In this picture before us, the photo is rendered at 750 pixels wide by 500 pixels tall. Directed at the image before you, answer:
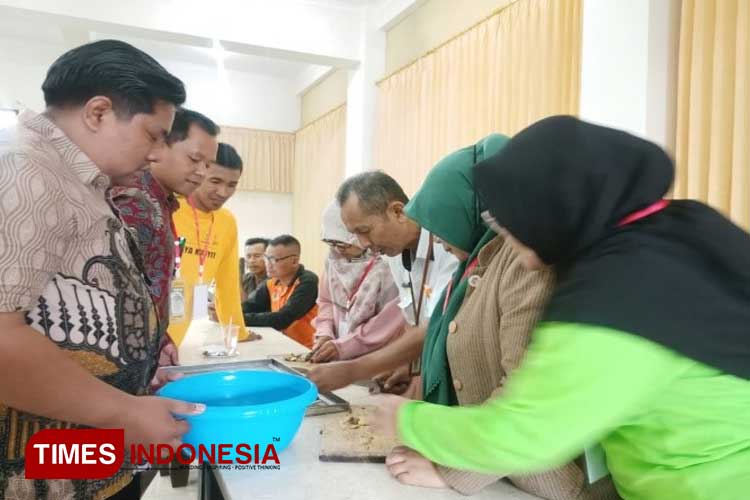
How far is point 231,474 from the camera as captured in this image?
3.11 feet

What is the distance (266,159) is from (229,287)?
4.54 m

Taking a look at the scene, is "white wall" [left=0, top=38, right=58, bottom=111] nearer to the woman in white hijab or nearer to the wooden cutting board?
the woman in white hijab

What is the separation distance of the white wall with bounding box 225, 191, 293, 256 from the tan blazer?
5.99 m

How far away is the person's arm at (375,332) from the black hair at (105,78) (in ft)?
4.17

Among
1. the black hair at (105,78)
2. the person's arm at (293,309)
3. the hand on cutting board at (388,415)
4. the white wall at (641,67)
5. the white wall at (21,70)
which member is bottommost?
the person's arm at (293,309)

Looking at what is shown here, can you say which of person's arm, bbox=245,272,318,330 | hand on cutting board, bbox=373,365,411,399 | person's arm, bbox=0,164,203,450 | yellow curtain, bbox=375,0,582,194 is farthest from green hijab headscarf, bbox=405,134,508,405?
person's arm, bbox=245,272,318,330

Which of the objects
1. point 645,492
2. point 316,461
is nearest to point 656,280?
point 645,492

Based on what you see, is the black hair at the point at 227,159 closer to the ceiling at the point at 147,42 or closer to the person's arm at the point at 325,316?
the person's arm at the point at 325,316

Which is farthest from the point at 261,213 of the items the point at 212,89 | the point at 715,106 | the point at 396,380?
the point at 715,106

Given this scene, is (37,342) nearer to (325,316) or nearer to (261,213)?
(325,316)

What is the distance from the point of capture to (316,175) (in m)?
6.20

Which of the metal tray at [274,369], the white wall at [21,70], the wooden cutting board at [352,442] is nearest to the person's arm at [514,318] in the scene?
the wooden cutting board at [352,442]

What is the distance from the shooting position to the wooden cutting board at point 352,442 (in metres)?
1.01

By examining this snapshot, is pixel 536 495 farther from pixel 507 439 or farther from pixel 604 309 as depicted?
pixel 604 309
